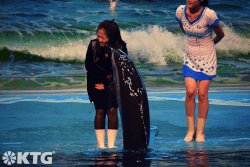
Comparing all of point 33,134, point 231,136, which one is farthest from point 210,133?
point 33,134

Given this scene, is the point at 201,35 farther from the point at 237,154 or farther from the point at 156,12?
the point at 156,12

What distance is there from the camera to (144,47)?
29.6 meters

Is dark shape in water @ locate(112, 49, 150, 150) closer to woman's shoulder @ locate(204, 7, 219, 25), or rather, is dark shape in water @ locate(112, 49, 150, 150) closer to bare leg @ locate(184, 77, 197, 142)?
bare leg @ locate(184, 77, 197, 142)

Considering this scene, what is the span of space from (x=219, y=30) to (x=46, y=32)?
68.9 ft

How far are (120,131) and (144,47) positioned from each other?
17.2 m

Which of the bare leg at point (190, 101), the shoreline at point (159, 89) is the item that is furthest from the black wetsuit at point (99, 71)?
the shoreline at point (159, 89)

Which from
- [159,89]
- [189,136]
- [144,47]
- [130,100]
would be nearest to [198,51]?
[189,136]

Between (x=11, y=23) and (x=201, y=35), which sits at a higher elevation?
(x=201, y=35)

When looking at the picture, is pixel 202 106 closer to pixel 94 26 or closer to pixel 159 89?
pixel 159 89

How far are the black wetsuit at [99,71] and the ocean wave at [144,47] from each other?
17.4 meters

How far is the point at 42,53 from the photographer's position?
2994cm

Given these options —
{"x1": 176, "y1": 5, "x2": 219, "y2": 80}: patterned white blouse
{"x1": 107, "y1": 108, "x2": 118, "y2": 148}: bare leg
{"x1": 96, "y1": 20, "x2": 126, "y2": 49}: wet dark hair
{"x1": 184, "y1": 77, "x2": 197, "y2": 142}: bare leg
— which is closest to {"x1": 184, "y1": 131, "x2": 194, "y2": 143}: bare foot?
{"x1": 184, "y1": 77, "x2": 197, "y2": 142}: bare leg

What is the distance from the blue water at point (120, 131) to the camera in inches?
398

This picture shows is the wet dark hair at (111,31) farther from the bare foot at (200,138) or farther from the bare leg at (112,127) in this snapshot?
the bare foot at (200,138)
